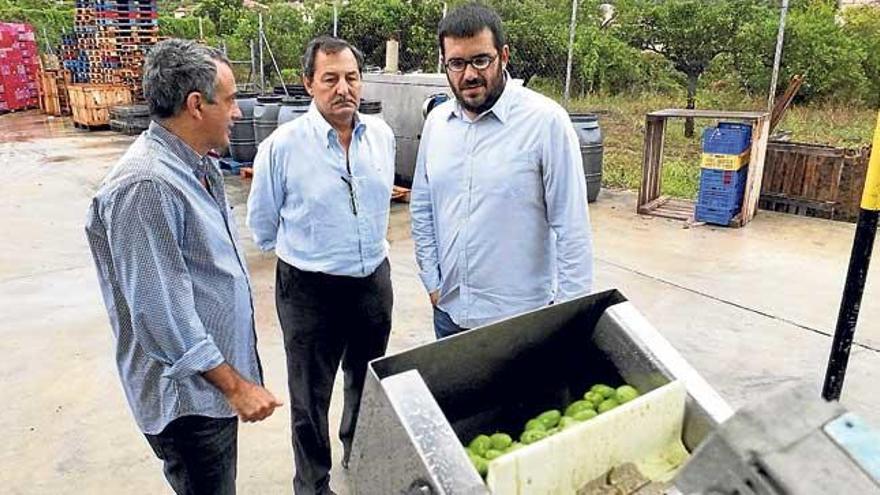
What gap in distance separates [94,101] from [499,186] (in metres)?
12.0

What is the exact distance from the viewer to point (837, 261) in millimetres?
5098

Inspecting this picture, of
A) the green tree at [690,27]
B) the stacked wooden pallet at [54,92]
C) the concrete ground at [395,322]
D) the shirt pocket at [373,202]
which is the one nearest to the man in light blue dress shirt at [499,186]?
the shirt pocket at [373,202]

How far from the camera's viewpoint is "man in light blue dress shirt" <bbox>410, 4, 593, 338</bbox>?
6.30 feet

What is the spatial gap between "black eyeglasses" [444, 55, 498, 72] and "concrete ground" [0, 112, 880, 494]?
1.63 metres

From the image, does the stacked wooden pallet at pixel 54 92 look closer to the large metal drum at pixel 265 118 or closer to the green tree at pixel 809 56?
the large metal drum at pixel 265 118

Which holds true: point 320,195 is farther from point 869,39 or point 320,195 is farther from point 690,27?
point 869,39

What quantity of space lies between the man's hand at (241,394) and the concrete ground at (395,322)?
1.05 m

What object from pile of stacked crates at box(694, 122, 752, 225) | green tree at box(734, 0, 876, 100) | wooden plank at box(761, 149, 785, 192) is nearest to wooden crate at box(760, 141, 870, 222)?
wooden plank at box(761, 149, 785, 192)

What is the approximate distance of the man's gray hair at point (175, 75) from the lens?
1.49m

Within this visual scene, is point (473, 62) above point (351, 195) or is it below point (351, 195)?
above

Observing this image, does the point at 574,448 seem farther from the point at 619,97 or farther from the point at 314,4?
the point at 314,4

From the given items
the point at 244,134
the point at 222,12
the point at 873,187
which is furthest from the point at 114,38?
the point at 873,187

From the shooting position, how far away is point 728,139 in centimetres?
589

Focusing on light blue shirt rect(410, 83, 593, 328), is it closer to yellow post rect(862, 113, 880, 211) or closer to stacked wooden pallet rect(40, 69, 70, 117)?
yellow post rect(862, 113, 880, 211)
